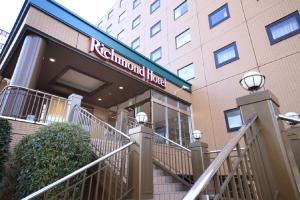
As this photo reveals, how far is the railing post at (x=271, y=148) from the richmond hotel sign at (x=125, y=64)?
625cm

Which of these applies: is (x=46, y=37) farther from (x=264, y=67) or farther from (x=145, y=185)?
(x=264, y=67)

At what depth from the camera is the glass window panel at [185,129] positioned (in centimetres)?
1047

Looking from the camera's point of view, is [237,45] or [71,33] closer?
[71,33]

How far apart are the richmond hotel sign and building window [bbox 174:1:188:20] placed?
262 inches

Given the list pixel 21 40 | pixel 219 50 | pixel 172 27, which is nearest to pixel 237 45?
pixel 219 50

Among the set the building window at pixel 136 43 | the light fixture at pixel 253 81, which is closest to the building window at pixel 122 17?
the building window at pixel 136 43

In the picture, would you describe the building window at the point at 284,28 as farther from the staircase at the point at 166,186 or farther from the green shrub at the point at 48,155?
the green shrub at the point at 48,155

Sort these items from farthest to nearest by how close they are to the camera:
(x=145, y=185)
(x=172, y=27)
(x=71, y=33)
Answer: (x=172, y=27)
(x=71, y=33)
(x=145, y=185)

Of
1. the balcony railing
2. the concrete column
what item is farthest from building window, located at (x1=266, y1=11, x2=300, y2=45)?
the concrete column

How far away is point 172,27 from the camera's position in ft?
47.8

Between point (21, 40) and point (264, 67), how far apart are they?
9.87m

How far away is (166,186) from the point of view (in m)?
5.41

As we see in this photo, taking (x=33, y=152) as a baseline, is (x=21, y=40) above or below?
above

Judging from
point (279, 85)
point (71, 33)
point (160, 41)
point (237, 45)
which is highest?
point (160, 41)
